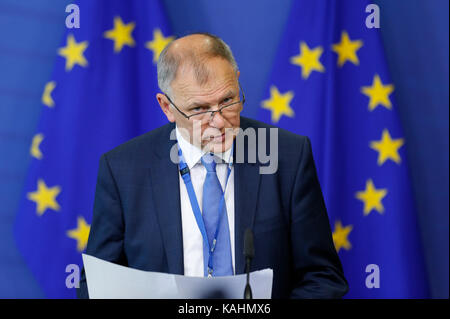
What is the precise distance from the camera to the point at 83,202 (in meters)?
2.89

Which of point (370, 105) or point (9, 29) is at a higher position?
point (9, 29)

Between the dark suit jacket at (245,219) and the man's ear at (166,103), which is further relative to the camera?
the man's ear at (166,103)

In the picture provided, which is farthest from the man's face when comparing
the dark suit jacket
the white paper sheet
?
the white paper sheet

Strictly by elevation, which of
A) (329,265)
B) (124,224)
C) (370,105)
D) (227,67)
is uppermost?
(370,105)

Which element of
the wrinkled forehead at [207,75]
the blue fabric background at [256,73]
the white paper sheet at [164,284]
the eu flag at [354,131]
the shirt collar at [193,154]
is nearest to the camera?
the white paper sheet at [164,284]

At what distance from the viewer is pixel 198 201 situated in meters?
2.14

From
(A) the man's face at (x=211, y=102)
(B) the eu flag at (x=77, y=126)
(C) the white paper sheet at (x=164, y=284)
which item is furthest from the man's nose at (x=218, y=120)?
(B) the eu flag at (x=77, y=126)

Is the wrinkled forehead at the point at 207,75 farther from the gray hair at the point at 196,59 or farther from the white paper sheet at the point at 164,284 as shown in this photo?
the white paper sheet at the point at 164,284

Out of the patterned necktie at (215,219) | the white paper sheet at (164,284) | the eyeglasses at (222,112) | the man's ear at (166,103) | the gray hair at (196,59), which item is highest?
the gray hair at (196,59)

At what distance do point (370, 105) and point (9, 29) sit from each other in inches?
69.4

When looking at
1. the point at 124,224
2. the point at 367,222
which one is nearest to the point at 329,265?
the point at 124,224

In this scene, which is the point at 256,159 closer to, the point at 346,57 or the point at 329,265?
the point at 329,265

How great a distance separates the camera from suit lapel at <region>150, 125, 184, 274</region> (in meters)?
2.07

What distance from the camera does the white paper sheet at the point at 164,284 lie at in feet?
4.97
